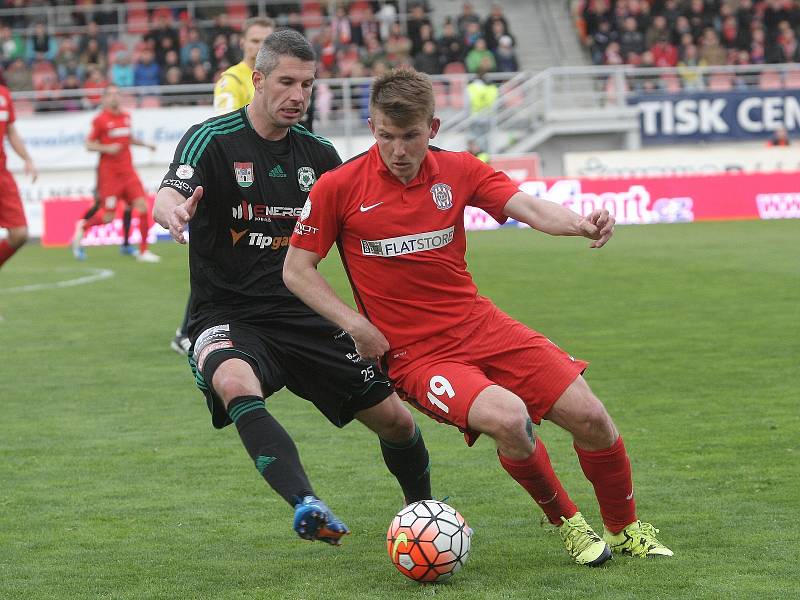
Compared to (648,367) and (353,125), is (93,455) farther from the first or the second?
(353,125)

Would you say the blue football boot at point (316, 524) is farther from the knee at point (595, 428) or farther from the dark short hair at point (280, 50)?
the dark short hair at point (280, 50)

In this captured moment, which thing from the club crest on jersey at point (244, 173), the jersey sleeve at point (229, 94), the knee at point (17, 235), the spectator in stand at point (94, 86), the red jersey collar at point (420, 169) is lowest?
the spectator in stand at point (94, 86)

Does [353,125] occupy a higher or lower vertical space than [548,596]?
lower

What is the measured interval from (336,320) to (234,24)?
28.4 meters

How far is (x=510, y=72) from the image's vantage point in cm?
3028

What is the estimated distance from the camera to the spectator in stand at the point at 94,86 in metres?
28.0

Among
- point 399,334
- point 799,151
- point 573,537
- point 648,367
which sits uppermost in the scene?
point 399,334

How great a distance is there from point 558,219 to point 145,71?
2544 cm

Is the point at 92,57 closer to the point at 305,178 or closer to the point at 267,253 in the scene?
the point at 305,178

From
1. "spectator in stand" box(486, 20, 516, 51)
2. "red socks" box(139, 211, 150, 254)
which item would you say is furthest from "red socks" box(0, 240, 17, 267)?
"spectator in stand" box(486, 20, 516, 51)

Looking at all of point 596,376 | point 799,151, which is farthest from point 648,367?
point 799,151

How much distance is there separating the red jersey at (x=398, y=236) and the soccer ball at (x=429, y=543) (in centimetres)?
67

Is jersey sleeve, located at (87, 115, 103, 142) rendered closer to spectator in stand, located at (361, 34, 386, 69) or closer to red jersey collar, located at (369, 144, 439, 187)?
spectator in stand, located at (361, 34, 386, 69)

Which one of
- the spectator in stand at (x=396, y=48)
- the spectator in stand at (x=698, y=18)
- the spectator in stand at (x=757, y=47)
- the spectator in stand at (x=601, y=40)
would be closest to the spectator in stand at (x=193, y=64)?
the spectator in stand at (x=396, y=48)
